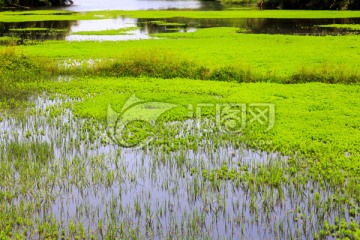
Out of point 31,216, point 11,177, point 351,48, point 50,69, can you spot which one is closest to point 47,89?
point 50,69

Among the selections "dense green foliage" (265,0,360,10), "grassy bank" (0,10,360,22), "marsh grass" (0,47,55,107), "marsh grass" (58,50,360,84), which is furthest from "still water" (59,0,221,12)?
"marsh grass" (58,50,360,84)

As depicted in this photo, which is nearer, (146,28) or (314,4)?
(146,28)

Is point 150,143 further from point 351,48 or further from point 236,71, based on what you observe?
point 351,48

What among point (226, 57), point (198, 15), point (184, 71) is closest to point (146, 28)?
point (198, 15)

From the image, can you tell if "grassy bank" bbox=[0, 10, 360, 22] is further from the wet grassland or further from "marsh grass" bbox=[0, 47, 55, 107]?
the wet grassland

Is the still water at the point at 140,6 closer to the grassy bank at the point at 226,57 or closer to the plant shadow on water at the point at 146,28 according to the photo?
the plant shadow on water at the point at 146,28

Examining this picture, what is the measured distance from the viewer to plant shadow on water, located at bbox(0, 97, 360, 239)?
328 inches

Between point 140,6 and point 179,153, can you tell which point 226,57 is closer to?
point 179,153

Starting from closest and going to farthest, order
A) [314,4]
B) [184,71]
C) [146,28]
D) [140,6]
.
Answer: [184,71] → [146,28] → [314,4] → [140,6]

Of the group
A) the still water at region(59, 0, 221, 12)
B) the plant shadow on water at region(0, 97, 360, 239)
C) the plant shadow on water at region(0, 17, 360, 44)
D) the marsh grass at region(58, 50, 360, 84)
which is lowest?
the plant shadow on water at region(0, 97, 360, 239)

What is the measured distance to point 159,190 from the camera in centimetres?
995

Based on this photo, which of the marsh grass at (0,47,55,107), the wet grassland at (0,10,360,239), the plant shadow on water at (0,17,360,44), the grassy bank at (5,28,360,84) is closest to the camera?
the wet grassland at (0,10,360,239)

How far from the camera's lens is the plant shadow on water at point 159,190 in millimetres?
8336

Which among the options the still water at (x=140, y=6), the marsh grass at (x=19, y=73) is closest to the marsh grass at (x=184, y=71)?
the marsh grass at (x=19, y=73)
